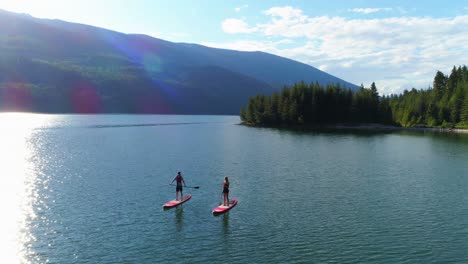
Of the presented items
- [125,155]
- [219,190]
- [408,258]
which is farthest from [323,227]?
[125,155]

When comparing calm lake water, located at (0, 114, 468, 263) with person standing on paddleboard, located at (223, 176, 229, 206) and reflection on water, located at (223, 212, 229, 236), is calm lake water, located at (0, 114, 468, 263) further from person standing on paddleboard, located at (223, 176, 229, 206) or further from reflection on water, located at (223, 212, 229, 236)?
person standing on paddleboard, located at (223, 176, 229, 206)

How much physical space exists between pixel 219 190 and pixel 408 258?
1168 inches

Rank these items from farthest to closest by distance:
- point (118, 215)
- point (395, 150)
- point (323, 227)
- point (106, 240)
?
point (395, 150)
point (118, 215)
point (323, 227)
point (106, 240)

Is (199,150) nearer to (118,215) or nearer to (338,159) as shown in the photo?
Answer: (338,159)

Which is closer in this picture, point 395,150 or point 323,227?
point 323,227

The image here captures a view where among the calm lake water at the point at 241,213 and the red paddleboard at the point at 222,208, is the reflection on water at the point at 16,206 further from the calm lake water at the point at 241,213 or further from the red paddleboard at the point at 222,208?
the red paddleboard at the point at 222,208

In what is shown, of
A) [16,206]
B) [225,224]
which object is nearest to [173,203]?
[225,224]

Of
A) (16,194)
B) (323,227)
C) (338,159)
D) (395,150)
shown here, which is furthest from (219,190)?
(395,150)

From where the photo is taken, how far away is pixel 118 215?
43469mm

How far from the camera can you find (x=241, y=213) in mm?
44531

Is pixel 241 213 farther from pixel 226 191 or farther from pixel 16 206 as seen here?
pixel 16 206

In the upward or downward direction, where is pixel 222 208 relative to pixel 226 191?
downward

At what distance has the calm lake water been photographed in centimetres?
3281

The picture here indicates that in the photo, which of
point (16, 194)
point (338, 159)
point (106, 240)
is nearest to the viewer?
point (106, 240)
